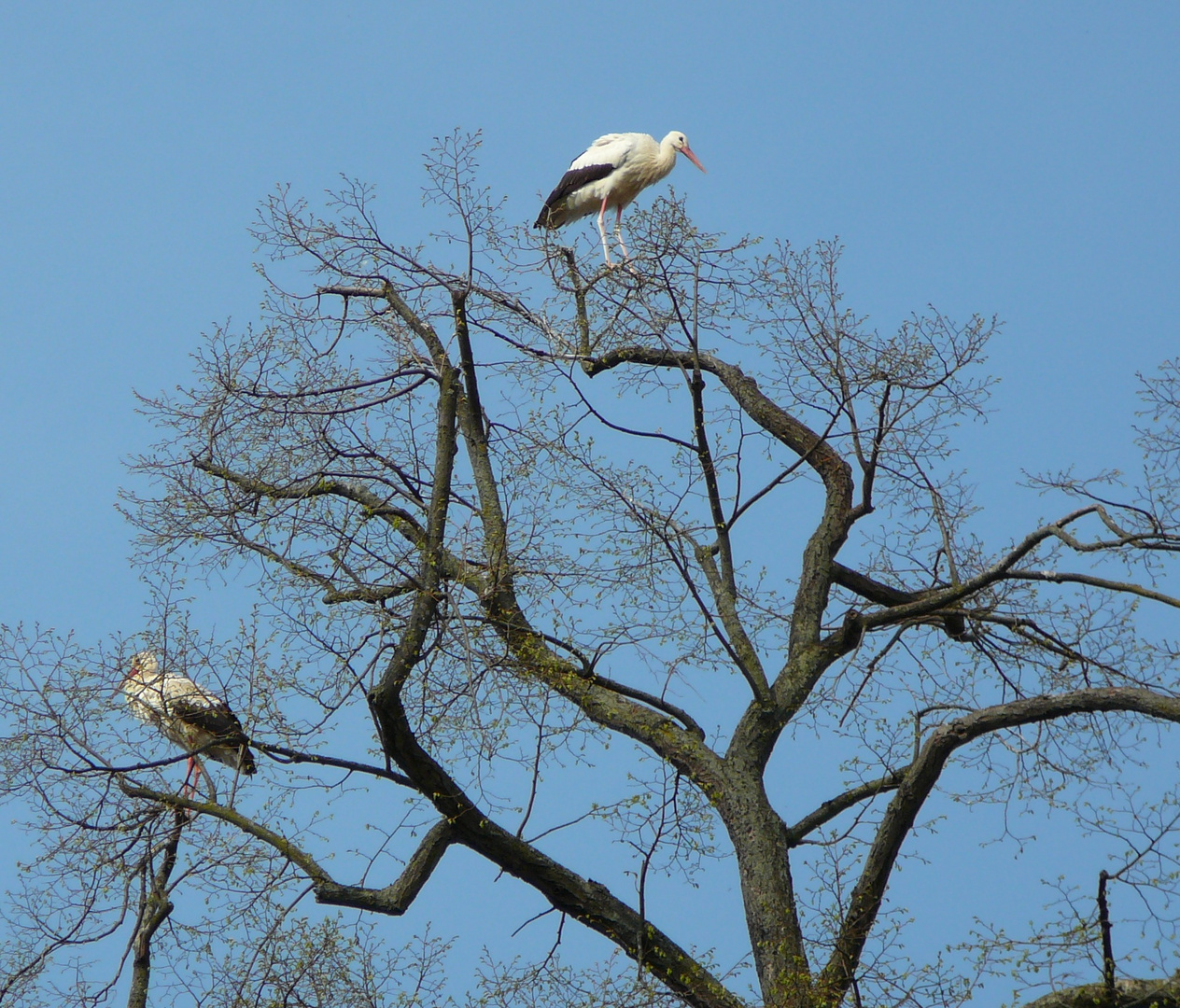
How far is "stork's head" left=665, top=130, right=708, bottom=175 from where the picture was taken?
43.8ft

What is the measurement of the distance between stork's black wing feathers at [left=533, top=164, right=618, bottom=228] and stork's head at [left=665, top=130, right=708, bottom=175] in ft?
4.38

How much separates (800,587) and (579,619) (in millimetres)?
1558

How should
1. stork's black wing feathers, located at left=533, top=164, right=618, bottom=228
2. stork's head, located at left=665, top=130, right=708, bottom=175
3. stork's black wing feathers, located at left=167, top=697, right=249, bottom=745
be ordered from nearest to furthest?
stork's black wing feathers, located at left=167, top=697, right=249, bottom=745 → stork's black wing feathers, located at left=533, top=164, right=618, bottom=228 → stork's head, located at left=665, top=130, right=708, bottom=175

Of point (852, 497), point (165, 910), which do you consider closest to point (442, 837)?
point (165, 910)

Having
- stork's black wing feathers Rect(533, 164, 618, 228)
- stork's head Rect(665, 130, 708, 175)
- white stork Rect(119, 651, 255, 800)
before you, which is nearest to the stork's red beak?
stork's head Rect(665, 130, 708, 175)

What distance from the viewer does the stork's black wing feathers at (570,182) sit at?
12.0m

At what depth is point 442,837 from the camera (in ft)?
22.9

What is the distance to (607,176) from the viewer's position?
1225cm

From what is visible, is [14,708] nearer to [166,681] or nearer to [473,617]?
[166,681]

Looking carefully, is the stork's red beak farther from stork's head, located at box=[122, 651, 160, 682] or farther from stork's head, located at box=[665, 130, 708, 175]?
stork's head, located at box=[122, 651, 160, 682]

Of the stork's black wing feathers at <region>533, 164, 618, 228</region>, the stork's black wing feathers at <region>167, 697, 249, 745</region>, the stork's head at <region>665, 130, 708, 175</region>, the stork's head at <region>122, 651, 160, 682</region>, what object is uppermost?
the stork's head at <region>665, 130, 708, 175</region>

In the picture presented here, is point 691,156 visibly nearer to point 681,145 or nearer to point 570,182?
point 681,145

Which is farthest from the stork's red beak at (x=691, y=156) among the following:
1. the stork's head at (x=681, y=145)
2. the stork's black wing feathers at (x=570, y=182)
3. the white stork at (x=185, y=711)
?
the white stork at (x=185, y=711)

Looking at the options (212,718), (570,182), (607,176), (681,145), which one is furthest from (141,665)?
(681,145)
